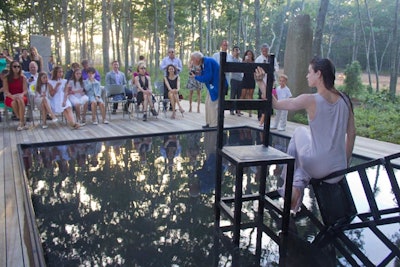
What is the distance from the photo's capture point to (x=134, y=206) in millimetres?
3051

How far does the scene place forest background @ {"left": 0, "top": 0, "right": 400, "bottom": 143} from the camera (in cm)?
1125

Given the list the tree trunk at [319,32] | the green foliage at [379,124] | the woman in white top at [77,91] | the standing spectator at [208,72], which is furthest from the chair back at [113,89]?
the green foliage at [379,124]

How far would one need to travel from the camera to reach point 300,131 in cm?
283

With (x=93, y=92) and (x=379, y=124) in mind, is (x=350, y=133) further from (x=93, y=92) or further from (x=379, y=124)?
(x=93, y=92)

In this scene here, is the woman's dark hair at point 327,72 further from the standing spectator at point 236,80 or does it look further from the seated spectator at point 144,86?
the seated spectator at point 144,86

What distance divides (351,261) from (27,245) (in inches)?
88.2

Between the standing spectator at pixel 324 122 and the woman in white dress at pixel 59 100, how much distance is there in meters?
5.08

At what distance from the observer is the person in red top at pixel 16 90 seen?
20.8 feet

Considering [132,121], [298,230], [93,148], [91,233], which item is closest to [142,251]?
[91,233]

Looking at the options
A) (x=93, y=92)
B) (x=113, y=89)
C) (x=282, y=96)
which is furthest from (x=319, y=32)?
(x=93, y=92)

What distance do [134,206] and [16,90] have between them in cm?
477

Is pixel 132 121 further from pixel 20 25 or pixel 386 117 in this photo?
pixel 20 25

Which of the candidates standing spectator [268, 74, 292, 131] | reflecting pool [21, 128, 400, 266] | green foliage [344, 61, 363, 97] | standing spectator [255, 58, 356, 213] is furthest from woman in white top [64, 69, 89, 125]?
green foliage [344, 61, 363, 97]

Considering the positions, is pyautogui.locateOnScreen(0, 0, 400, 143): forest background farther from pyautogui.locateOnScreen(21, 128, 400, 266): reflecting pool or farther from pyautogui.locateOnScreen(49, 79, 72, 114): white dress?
pyautogui.locateOnScreen(49, 79, 72, 114): white dress
